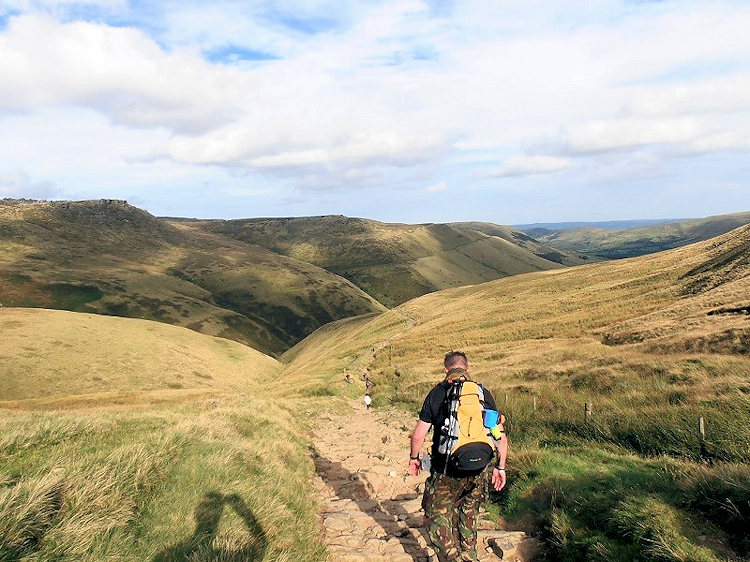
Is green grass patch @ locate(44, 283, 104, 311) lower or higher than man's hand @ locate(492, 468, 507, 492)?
→ lower

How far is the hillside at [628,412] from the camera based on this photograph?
21.6 feet

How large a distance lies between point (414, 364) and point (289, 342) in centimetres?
14266

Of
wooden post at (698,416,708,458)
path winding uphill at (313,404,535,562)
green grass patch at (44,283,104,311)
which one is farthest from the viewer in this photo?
green grass patch at (44,283,104,311)

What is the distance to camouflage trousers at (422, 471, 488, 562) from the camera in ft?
23.0

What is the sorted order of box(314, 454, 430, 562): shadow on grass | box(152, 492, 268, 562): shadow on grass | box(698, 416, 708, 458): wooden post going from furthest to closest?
box(698, 416, 708, 458): wooden post < box(314, 454, 430, 562): shadow on grass < box(152, 492, 268, 562): shadow on grass

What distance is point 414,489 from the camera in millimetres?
11203

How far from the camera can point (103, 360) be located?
203 ft

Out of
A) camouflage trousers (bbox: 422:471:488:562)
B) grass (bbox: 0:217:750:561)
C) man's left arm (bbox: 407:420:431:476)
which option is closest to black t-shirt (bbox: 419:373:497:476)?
man's left arm (bbox: 407:420:431:476)

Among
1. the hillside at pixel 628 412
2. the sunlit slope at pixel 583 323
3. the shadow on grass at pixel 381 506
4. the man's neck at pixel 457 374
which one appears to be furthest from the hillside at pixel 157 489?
the sunlit slope at pixel 583 323

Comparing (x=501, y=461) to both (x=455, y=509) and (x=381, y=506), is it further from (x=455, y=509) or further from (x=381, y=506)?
(x=381, y=506)

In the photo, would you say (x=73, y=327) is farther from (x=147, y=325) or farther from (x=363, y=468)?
(x=363, y=468)

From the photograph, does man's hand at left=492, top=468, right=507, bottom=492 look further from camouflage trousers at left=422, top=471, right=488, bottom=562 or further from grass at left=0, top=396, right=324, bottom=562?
grass at left=0, top=396, right=324, bottom=562

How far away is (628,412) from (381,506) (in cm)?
817

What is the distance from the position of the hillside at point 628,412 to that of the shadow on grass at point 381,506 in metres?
2.12
